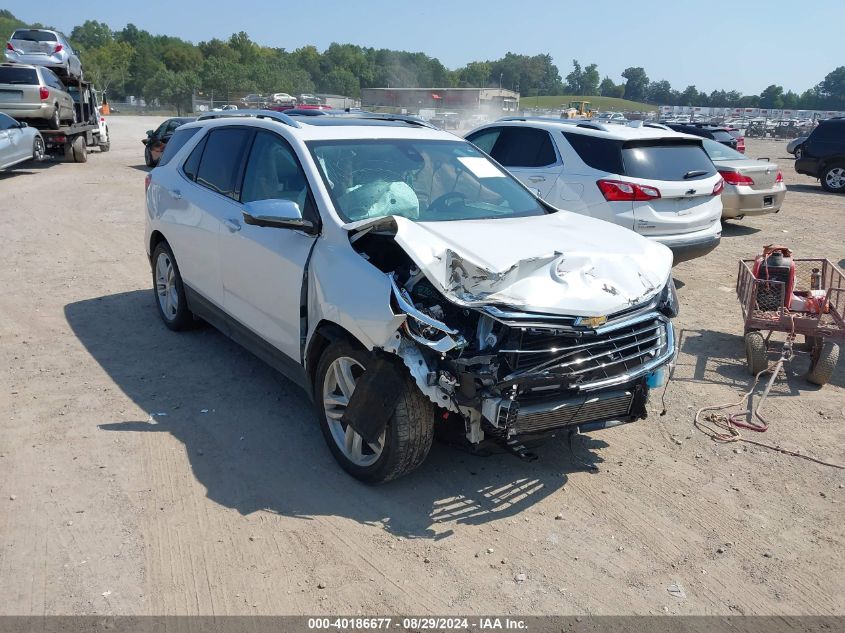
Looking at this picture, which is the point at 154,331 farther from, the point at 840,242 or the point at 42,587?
the point at 840,242

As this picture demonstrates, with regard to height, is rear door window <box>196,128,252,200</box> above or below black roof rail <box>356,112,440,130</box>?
below

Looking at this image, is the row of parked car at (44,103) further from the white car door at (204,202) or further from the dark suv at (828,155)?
the dark suv at (828,155)

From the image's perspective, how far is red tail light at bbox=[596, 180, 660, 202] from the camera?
766cm

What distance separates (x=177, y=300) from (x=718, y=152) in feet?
33.9

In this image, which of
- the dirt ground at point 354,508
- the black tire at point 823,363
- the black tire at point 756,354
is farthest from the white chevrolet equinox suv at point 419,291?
the black tire at point 823,363

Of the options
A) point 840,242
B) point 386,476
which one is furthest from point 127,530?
point 840,242

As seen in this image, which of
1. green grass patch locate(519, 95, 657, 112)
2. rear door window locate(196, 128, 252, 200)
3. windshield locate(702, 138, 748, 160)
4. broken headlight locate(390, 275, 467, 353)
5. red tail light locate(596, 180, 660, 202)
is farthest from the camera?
green grass patch locate(519, 95, 657, 112)

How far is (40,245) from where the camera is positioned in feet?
33.4

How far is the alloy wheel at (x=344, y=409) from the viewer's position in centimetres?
409

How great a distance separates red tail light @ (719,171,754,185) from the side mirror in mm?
9745

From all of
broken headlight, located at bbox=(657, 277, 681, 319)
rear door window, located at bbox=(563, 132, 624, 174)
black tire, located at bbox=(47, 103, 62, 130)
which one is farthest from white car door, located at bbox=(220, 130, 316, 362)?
black tire, located at bbox=(47, 103, 62, 130)

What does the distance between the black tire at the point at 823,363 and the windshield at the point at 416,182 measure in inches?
101

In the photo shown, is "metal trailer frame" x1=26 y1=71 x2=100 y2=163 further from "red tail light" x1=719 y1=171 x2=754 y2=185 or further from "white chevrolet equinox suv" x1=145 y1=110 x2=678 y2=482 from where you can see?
"white chevrolet equinox suv" x1=145 y1=110 x2=678 y2=482

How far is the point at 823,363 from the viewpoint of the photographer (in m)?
5.69
